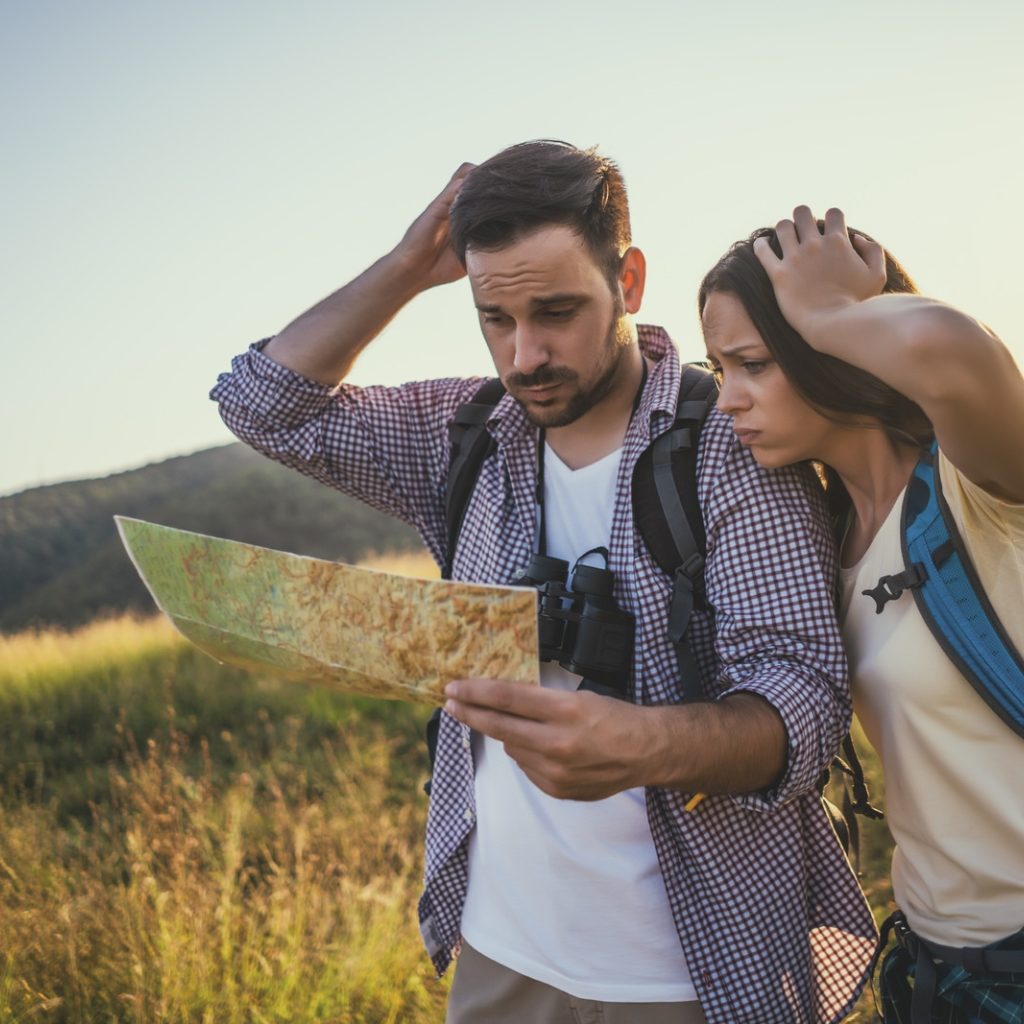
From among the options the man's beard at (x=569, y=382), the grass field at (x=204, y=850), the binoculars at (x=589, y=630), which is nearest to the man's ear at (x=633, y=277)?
the man's beard at (x=569, y=382)

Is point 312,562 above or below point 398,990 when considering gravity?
above

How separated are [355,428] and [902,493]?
4.56 ft

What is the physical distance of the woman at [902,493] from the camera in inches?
66.5

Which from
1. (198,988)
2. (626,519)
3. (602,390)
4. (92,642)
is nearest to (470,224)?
(602,390)

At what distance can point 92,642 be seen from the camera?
10859 mm

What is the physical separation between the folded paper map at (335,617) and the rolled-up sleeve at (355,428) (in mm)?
754

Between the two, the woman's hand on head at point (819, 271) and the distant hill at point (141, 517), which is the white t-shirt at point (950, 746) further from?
the distant hill at point (141, 517)

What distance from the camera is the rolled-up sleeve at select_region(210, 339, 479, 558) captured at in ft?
9.06

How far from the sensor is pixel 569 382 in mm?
2449

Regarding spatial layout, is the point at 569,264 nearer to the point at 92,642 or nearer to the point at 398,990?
the point at 398,990

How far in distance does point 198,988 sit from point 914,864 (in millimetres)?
2945

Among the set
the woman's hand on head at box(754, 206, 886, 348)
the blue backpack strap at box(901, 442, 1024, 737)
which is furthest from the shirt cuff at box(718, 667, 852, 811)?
the woman's hand on head at box(754, 206, 886, 348)

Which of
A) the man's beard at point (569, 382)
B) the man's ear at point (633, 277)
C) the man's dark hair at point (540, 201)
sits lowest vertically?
the man's beard at point (569, 382)

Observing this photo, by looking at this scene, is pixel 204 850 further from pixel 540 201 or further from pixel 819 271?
pixel 819 271
